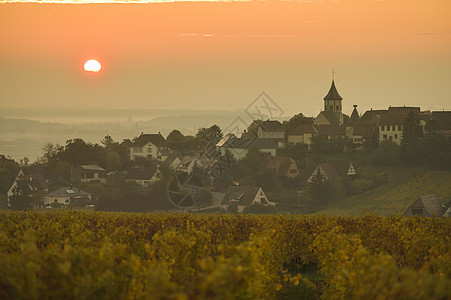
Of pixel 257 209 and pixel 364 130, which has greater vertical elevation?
pixel 364 130

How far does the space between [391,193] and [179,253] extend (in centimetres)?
5530

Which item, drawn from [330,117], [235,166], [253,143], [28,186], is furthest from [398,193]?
[28,186]

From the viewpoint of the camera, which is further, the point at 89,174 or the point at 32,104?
the point at 32,104

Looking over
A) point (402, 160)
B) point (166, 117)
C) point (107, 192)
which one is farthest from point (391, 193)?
point (166, 117)

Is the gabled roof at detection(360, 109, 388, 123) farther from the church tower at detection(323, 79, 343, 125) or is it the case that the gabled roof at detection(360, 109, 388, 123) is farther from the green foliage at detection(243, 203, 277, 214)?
the green foliage at detection(243, 203, 277, 214)

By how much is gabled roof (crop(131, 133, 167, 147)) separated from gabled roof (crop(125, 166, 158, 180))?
12.2 m

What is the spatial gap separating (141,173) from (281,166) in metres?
17.2

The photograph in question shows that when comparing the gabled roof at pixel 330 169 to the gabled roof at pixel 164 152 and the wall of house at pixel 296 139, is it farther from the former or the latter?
the gabled roof at pixel 164 152

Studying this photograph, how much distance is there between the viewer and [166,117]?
89875mm

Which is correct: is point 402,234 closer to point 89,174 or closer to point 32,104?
point 89,174

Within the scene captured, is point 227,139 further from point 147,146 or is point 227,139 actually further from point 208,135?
point 147,146

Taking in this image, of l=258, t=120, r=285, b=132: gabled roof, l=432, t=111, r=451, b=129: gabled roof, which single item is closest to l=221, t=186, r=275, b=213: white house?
l=258, t=120, r=285, b=132: gabled roof

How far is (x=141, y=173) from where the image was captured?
69312 millimetres

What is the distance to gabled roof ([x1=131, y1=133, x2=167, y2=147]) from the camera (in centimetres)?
8282
